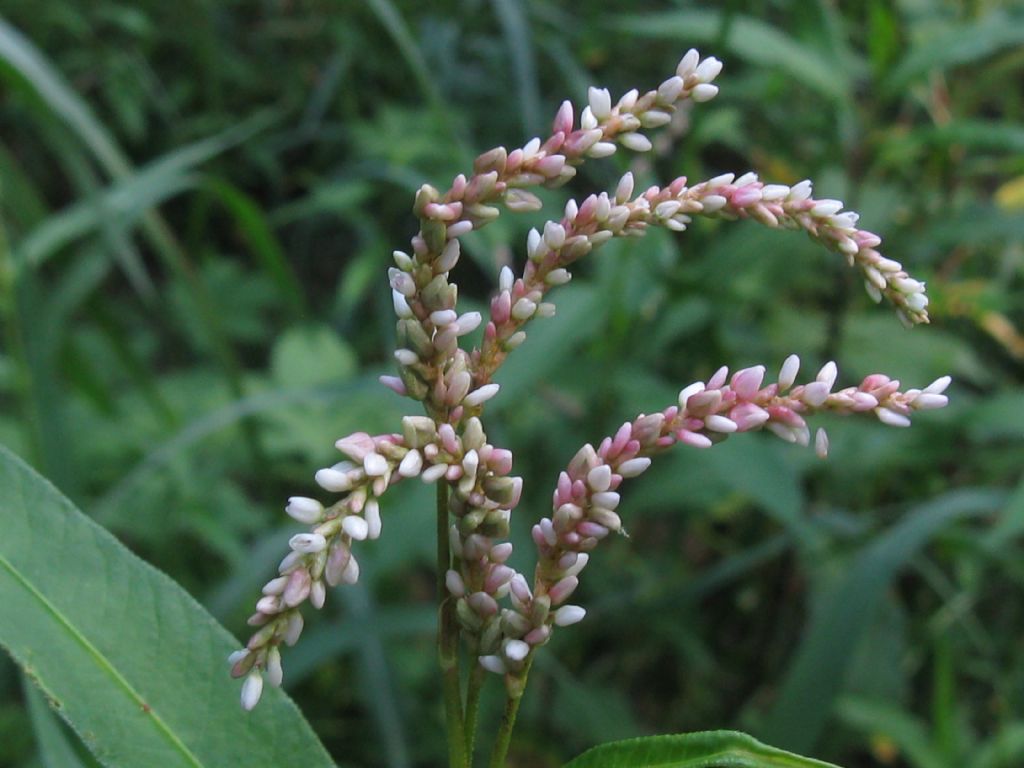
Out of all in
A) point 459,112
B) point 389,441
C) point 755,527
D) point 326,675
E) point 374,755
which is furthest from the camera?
point 459,112

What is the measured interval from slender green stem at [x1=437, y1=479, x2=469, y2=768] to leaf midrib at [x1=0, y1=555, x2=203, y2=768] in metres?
0.19

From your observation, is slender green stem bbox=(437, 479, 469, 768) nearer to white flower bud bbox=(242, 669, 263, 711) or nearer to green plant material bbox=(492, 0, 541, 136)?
white flower bud bbox=(242, 669, 263, 711)

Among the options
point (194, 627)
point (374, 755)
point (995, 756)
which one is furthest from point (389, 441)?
point (374, 755)

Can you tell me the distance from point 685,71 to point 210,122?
316cm

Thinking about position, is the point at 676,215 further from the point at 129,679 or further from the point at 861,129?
the point at 861,129

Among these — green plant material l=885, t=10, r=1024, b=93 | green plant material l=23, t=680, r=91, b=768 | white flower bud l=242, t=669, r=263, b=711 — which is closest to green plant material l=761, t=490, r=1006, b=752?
green plant material l=885, t=10, r=1024, b=93

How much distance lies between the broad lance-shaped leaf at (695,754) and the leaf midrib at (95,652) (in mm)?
293

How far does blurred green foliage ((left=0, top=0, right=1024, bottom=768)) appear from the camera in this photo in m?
2.01

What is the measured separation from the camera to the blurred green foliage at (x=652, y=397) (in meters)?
2.01

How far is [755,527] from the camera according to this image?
2799 mm

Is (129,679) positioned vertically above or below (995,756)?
above

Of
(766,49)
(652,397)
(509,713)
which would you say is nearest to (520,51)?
(766,49)

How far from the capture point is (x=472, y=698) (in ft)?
2.39

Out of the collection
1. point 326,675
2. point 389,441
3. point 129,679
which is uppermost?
point 389,441
